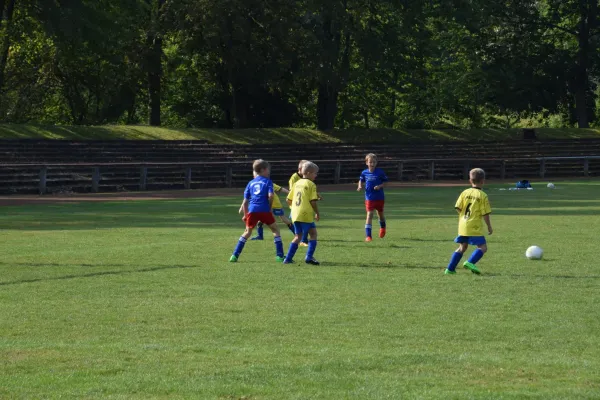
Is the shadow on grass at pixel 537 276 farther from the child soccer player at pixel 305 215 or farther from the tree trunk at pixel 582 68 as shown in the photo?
the tree trunk at pixel 582 68

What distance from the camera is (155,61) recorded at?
5659 cm

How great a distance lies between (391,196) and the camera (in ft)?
125

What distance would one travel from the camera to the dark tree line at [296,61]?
178 ft

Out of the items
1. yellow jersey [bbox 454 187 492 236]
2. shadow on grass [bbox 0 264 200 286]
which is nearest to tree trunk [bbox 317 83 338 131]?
shadow on grass [bbox 0 264 200 286]

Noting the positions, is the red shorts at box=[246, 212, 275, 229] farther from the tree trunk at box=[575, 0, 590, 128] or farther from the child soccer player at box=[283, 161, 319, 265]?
the tree trunk at box=[575, 0, 590, 128]

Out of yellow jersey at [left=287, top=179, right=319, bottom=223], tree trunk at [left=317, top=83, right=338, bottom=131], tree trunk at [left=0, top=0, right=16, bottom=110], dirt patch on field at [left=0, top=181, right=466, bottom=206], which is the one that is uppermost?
tree trunk at [left=0, top=0, right=16, bottom=110]

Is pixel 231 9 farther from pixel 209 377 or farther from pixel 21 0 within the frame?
pixel 209 377

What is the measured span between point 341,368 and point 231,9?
1768 inches

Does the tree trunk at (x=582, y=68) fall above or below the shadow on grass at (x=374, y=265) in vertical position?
above

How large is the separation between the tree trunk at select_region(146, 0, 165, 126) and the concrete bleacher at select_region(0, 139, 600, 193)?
7.34m

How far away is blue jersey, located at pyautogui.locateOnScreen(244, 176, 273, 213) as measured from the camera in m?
16.5

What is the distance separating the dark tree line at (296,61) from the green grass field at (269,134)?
2.51 meters

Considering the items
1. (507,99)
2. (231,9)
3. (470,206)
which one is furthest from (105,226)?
(507,99)

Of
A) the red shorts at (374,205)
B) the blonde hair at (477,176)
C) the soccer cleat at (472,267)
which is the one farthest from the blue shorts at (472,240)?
the red shorts at (374,205)
